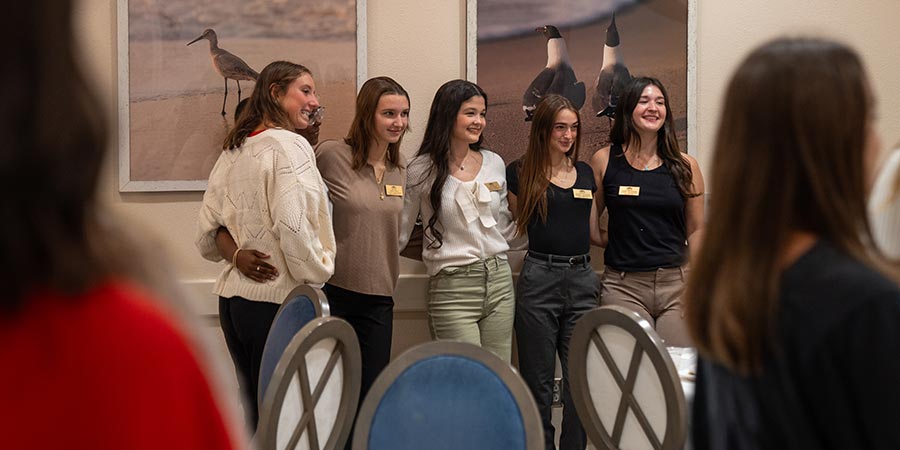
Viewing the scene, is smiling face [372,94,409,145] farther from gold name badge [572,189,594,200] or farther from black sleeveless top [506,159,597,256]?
gold name badge [572,189,594,200]

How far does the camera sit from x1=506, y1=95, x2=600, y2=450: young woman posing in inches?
175

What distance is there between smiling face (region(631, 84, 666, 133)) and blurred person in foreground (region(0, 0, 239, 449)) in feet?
13.5

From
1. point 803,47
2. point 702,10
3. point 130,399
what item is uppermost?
point 702,10

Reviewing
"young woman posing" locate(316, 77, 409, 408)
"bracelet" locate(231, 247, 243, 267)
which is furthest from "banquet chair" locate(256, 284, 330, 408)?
"young woman posing" locate(316, 77, 409, 408)

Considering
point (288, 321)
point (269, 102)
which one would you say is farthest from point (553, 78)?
point (288, 321)

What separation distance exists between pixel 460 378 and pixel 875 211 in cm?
93

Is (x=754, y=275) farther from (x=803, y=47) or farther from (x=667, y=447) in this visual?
(x=667, y=447)

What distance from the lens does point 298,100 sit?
11.9ft

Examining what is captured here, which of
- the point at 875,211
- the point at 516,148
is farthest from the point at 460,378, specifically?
the point at 516,148

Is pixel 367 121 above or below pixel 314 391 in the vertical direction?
above

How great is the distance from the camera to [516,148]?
4.79 meters

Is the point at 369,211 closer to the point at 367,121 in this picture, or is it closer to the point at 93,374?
the point at 367,121

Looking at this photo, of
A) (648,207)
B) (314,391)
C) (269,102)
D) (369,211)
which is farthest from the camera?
(648,207)

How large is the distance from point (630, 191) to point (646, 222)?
167mm
